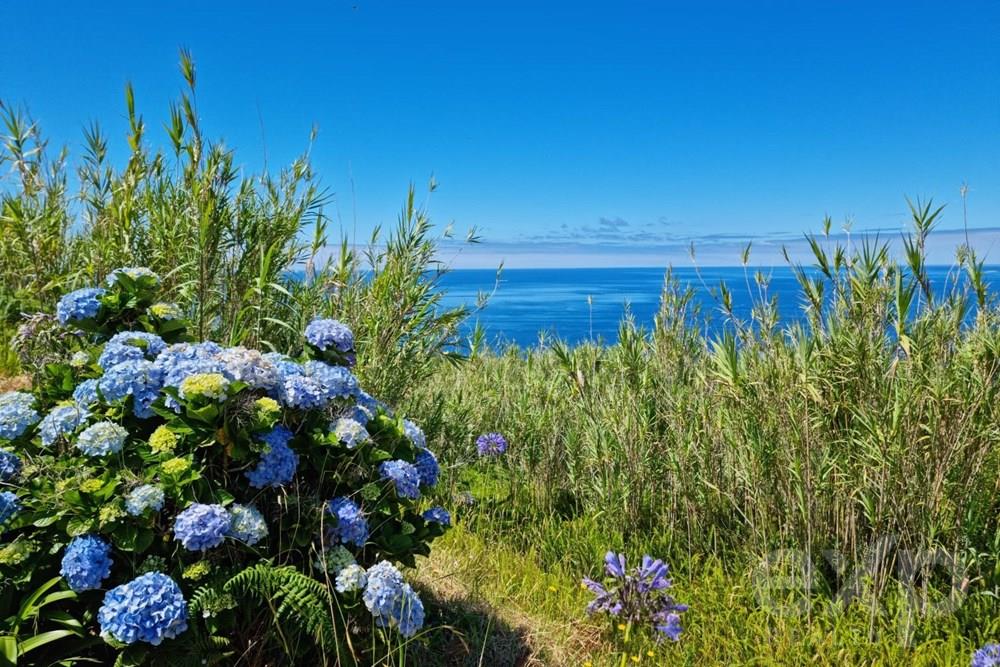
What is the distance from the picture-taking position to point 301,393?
90.4 inches

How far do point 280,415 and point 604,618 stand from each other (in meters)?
1.71

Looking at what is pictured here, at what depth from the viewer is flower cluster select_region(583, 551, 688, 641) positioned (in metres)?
2.88

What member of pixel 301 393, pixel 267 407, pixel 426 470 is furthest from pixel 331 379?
pixel 426 470

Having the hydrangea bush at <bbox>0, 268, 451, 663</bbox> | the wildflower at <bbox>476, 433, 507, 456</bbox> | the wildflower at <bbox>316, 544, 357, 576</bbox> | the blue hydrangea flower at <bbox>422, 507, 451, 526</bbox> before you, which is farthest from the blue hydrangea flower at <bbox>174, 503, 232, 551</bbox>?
the wildflower at <bbox>476, 433, 507, 456</bbox>

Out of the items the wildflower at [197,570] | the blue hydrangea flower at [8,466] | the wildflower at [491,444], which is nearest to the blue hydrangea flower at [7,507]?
the blue hydrangea flower at [8,466]

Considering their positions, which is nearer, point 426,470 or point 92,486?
point 92,486

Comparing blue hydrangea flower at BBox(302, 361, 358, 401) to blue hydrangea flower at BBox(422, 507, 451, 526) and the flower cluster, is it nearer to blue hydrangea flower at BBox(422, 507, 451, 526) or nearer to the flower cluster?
blue hydrangea flower at BBox(422, 507, 451, 526)

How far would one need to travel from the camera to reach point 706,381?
4125mm

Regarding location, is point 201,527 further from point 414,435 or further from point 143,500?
point 414,435

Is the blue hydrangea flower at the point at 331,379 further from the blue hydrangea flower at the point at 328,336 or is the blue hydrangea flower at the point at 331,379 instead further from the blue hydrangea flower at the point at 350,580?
the blue hydrangea flower at the point at 350,580

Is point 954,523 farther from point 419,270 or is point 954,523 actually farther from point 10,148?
point 10,148

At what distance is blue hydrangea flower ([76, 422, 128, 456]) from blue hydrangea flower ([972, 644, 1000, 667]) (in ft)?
9.47

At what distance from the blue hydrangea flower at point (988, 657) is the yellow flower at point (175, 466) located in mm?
2662

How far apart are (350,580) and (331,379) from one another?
0.65 meters
